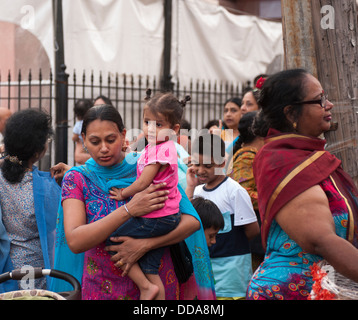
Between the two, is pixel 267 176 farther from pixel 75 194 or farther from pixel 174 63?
pixel 174 63

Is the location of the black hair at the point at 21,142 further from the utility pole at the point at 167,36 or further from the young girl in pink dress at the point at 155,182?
the utility pole at the point at 167,36

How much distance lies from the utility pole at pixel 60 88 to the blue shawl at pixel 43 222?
4298 millimetres

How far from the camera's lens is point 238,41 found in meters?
10.9

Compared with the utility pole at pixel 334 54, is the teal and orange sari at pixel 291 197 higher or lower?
lower

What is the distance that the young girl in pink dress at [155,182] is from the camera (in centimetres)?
287

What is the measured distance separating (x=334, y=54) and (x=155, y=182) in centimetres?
139

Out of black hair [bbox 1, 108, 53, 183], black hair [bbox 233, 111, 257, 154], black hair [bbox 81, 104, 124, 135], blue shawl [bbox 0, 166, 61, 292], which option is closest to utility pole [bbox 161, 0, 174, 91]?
black hair [bbox 233, 111, 257, 154]

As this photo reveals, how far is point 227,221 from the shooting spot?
425cm

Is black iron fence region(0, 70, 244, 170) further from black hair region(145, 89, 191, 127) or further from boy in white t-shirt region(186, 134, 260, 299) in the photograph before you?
black hair region(145, 89, 191, 127)

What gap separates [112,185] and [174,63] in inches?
280

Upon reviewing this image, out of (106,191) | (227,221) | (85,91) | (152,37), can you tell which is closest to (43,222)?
(106,191)

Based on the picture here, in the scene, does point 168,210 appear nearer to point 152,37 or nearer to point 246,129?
point 246,129

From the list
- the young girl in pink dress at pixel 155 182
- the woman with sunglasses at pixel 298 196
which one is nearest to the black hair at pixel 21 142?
the young girl in pink dress at pixel 155 182

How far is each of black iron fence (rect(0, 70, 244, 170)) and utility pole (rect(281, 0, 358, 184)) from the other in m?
4.90
